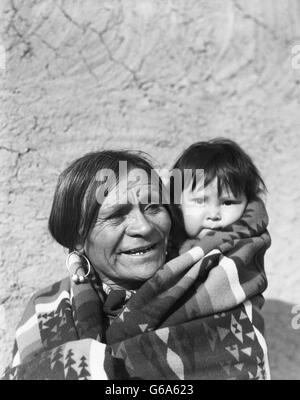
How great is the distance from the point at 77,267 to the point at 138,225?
26 centimetres

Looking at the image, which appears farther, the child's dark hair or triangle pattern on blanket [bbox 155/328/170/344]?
the child's dark hair

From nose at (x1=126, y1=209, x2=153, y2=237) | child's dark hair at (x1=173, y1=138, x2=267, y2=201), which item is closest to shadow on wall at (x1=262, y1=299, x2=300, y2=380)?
child's dark hair at (x1=173, y1=138, x2=267, y2=201)

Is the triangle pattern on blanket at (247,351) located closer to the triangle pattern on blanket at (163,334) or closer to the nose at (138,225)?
the triangle pattern on blanket at (163,334)

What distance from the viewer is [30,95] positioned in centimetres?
309

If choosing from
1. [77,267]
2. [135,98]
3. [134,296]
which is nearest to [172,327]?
[134,296]

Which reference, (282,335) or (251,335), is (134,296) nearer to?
(251,335)

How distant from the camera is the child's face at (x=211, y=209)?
2.30 m

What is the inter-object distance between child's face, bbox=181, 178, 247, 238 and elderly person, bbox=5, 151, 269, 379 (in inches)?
2.2

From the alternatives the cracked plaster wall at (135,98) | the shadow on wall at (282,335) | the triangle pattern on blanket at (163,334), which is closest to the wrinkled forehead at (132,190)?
the triangle pattern on blanket at (163,334)

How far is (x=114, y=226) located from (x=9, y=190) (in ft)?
3.40

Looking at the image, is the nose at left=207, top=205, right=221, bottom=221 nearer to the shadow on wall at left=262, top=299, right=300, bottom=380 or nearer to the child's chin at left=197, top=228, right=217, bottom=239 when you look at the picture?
the child's chin at left=197, top=228, right=217, bottom=239

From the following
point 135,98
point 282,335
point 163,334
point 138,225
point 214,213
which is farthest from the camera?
point 282,335

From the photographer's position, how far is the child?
2.31 m

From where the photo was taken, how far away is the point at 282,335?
3367 mm
